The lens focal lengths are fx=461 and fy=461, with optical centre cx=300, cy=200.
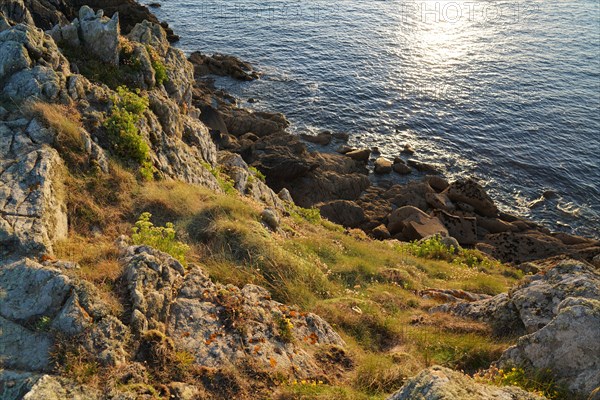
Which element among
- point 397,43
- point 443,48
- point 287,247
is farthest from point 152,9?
point 287,247

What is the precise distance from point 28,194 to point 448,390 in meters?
9.71

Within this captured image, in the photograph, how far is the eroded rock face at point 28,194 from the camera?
30.9 feet

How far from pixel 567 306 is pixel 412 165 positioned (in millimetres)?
31949

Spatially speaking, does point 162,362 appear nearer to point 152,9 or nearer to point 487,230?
point 487,230

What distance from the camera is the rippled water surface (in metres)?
40.8

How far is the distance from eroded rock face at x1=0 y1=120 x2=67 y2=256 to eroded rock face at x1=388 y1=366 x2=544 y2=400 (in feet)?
24.9

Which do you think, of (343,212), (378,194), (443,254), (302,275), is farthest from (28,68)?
(378,194)

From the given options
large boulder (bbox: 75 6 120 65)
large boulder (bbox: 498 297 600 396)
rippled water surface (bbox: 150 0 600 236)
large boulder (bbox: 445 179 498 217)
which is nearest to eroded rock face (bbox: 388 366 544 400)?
large boulder (bbox: 498 297 600 396)

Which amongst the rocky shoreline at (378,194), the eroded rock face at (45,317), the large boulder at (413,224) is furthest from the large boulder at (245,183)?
the eroded rock face at (45,317)

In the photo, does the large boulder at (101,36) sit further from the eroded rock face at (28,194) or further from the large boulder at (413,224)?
the large boulder at (413,224)

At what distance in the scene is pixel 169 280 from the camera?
9945 millimetres

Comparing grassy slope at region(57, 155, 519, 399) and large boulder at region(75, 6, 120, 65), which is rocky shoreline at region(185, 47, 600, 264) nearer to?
grassy slope at region(57, 155, 519, 399)

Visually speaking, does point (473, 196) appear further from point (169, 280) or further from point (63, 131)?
point (169, 280)

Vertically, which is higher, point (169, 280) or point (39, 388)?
point (39, 388)
